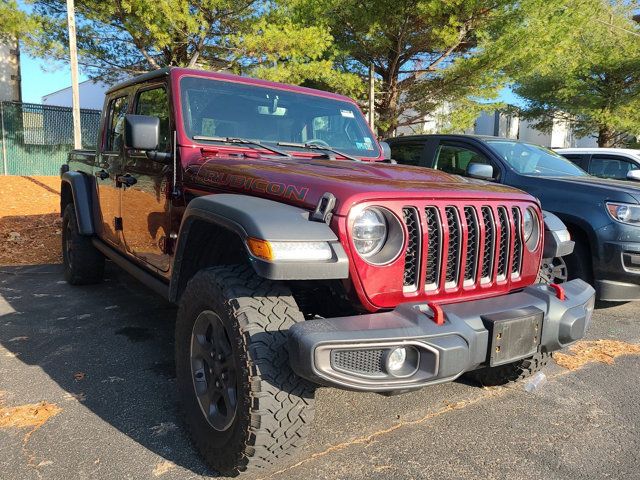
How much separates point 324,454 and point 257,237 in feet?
3.89

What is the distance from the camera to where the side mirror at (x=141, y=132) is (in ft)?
9.82

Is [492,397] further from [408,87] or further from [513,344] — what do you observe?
[408,87]

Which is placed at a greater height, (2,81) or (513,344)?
(2,81)

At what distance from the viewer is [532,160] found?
5.86m

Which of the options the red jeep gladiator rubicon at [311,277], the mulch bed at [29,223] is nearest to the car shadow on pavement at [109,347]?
the red jeep gladiator rubicon at [311,277]

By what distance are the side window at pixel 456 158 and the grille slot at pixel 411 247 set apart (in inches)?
148

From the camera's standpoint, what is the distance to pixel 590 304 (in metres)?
2.69

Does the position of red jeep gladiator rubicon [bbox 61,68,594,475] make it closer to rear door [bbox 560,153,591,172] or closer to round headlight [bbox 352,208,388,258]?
round headlight [bbox 352,208,388,258]

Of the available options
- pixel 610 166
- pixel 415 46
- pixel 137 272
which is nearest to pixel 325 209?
pixel 137 272

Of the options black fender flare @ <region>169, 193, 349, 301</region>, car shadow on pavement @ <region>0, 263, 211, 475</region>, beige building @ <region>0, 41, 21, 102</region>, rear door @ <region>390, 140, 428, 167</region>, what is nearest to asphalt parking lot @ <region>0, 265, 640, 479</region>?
car shadow on pavement @ <region>0, 263, 211, 475</region>

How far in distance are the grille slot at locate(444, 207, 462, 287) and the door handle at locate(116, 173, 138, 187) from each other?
7.80 ft

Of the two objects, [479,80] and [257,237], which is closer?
[257,237]

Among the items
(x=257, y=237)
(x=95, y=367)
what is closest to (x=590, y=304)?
(x=257, y=237)

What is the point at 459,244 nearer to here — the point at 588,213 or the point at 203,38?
the point at 588,213
